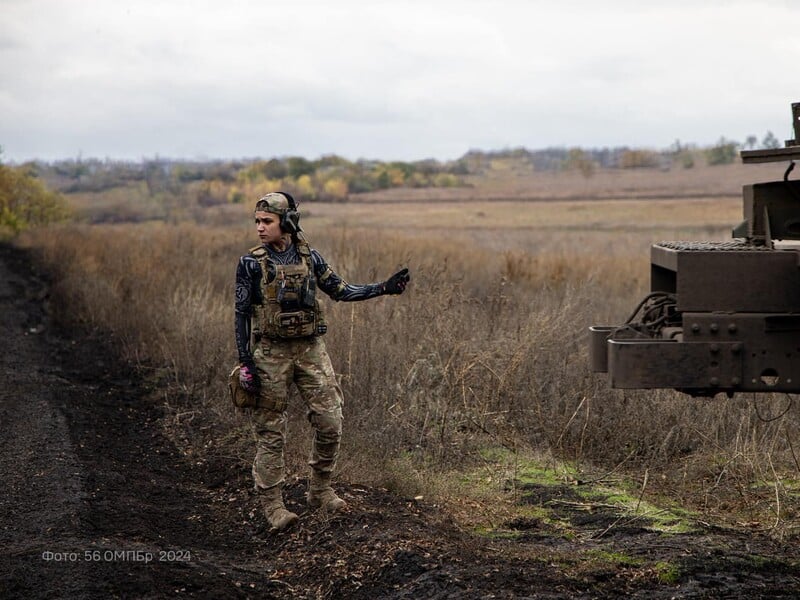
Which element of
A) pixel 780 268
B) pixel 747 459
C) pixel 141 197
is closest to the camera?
pixel 780 268

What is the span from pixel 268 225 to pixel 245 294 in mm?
444

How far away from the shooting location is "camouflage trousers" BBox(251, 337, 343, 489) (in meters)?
6.96

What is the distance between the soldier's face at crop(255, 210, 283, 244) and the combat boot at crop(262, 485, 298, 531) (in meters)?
1.58

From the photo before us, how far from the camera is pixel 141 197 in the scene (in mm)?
64938

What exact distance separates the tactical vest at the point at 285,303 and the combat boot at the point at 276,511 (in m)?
1.02

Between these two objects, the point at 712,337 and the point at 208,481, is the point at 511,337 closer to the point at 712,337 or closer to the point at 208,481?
the point at 208,481

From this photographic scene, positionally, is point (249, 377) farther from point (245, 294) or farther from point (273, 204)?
point (273, 204)

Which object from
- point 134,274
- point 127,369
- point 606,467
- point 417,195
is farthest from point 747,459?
point 417,195

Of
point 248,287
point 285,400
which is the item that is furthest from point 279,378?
point 248,287

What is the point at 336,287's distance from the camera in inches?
285

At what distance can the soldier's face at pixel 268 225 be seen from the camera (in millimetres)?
6867

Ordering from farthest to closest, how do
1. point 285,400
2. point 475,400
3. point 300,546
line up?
point 475,400 → point 285,400 → point 300,546

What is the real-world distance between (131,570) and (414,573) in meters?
1.49

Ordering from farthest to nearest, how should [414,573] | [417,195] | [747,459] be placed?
[417,195] < [747,459] < [414,573]
